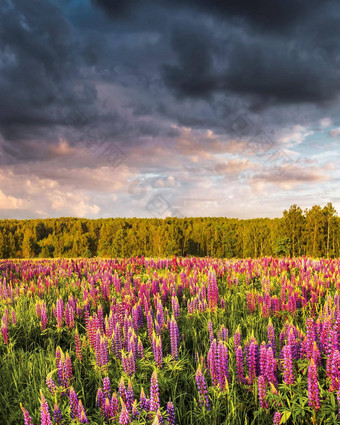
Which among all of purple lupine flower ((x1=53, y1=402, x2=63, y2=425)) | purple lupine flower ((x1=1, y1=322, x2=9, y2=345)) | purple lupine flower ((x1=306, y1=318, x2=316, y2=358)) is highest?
purple lupine flower ((x1=306, y1=318, x2=316, y2=358))

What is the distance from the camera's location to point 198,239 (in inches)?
3617

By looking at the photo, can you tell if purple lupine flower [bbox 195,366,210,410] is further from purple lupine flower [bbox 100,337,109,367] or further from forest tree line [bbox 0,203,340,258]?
forest tree line [bbox 0,203,340,258]

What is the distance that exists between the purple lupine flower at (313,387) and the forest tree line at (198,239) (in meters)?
44.6

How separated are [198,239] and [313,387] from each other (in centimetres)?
8950

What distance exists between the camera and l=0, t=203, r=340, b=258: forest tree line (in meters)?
64.8

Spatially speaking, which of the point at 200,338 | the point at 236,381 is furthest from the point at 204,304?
the point at 236,381

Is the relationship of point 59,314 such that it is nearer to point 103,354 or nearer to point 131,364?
point 103,354

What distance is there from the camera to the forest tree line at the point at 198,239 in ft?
213

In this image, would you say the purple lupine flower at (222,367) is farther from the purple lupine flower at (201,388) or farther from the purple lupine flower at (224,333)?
the purple lupine flower at (224,333)

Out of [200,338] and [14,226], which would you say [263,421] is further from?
[14,226]

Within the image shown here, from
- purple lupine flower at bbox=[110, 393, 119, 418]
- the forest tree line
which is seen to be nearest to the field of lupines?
purple lupine flower at bbox=[110, 393, 119, 418]

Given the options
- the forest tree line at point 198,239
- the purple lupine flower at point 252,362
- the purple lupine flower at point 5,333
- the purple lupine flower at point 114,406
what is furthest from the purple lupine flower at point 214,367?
the forest tree line at point 198,239

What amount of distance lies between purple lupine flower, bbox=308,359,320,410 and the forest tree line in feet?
146

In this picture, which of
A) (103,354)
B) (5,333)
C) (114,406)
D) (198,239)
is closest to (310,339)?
(114,406)
